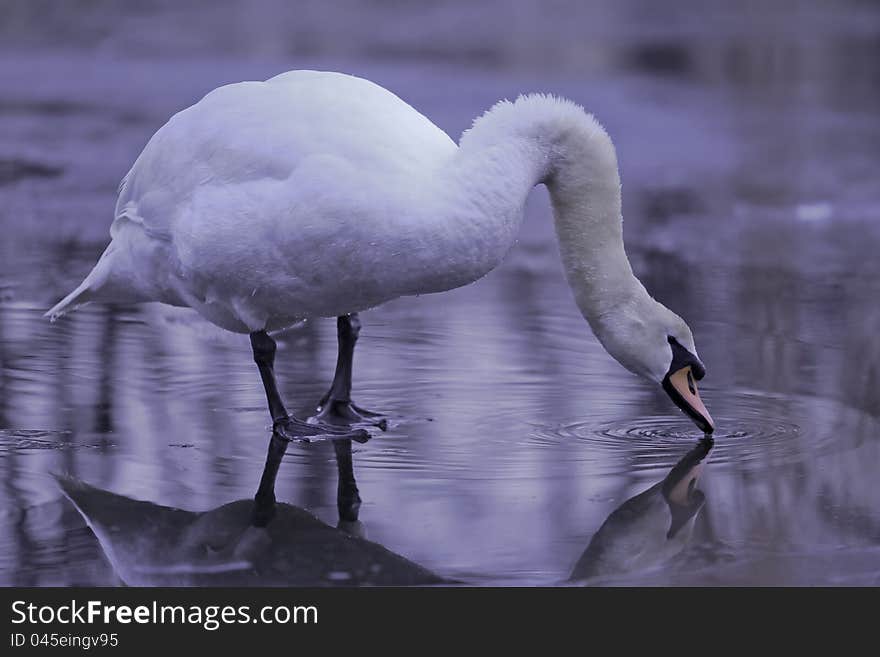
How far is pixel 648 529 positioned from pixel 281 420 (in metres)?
1.56

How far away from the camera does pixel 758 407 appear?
240 inches

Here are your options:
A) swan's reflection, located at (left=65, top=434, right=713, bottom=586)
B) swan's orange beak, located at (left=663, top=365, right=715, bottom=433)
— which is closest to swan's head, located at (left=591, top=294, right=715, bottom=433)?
swan's orange beak, located at (left=663, top=365, right=715, bottom=433)

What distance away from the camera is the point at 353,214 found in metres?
5.07

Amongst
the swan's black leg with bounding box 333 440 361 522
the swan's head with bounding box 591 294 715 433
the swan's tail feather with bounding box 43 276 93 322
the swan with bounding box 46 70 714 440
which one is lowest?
the swan's black leg with bounding box 333 440 361 522

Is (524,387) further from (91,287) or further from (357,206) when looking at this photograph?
(91,287)

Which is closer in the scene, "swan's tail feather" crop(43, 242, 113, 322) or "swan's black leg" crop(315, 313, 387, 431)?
"swan's black leg" crop(315, 313, 387, 431)

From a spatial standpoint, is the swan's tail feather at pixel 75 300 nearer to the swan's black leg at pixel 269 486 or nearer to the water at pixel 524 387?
the water at pixel 524 387

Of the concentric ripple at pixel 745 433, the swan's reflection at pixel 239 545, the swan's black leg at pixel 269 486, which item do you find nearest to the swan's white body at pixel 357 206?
the concentric ripple at pixel 745 433

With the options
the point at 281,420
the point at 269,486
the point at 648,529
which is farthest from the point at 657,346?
the point at 269,486

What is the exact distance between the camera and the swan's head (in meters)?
5.55

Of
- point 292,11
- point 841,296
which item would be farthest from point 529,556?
point 292,11

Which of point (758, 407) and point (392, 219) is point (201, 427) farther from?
point (758, 407)

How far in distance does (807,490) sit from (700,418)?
25.3 inches

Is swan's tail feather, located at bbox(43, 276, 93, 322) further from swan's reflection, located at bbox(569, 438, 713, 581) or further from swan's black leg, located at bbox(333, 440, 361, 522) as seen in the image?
swan's reflection, located at bbox(569, 438, 713, 581)
